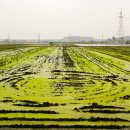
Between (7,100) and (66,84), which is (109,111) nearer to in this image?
(7,100)

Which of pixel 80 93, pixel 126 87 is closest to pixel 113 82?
pixel 126 87

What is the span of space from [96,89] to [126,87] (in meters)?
1.65

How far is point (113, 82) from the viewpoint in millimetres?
15750

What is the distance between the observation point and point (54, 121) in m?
8.59

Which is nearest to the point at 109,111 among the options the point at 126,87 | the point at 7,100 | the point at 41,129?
the point at 41,129

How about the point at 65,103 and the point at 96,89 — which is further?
the point at 96,89

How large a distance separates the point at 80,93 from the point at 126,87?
9.20ft

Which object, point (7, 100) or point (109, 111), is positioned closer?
point (109, 111)

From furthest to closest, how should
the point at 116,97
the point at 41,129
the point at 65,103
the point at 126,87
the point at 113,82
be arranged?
1. the point at 113,82
2. the point at 126,87
3. the point at 116,97
4. the point at 65,103
5. the point at 41,129

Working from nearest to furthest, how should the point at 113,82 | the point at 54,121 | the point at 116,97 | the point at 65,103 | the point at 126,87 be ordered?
the point at 54,121 < the point at 65,103 < the point at 116,97 < the point at 126,87 < the point at 113,82

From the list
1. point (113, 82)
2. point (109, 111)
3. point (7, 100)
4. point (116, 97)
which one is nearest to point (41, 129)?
point (109, 111)

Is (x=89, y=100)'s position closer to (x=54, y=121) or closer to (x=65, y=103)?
(x=65, y=103)

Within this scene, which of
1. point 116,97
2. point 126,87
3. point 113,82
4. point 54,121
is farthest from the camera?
point 113,82

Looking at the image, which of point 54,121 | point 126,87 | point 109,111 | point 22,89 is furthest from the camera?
point 126,87
